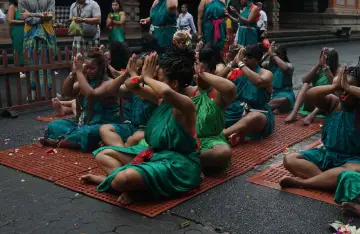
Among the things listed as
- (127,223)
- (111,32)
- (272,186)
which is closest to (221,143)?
(272,186)

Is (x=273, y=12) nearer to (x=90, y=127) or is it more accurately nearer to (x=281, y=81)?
(x=281, y=81)

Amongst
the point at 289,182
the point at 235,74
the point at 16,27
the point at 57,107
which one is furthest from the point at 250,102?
the point at 16,27

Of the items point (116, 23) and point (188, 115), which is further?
point (116, 23)

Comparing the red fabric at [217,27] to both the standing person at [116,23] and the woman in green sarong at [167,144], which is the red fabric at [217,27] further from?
the woman in green sarong at [167,144]

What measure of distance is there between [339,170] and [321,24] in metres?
26.1

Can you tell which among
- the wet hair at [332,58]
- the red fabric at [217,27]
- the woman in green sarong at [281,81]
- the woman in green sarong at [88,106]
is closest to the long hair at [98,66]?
the woman in green sarong at [88,106]

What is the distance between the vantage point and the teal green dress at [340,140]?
421cm

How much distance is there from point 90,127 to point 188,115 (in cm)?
192

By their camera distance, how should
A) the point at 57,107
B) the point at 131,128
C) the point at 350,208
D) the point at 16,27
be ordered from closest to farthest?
the point at 350,208
the point at 131,128
the point at 57,107
the point at 16,27

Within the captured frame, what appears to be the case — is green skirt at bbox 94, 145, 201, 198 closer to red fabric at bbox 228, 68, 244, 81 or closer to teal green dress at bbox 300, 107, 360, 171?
teal green dress at bbox 300, 107, 360, 171

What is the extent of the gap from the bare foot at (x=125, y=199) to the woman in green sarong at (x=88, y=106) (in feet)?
5.21

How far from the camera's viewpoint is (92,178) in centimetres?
448

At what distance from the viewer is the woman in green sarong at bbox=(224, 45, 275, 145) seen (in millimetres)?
5914

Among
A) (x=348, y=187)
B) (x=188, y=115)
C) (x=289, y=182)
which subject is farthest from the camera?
(x=289, y=182)
